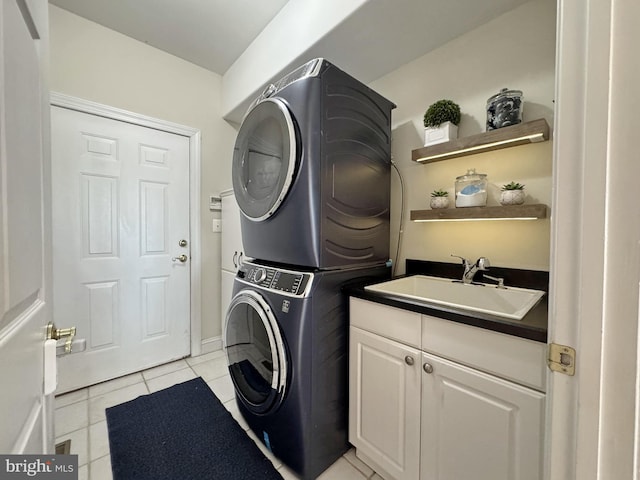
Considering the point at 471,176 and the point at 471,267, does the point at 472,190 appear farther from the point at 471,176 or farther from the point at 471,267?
the point at 471,267

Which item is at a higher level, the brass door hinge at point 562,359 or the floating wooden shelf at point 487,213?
the floating wooden shelf at point 487,213

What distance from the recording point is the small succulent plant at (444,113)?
4.69 feet

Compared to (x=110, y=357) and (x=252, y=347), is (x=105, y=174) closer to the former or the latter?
(x=110, y=357)

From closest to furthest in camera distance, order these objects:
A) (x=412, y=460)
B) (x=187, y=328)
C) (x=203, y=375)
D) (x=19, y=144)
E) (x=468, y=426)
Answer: (x=19, y=144) → (x=468, y=426) → (x=412, y=460) → (x=203, y=375) → (x=187, y=328)

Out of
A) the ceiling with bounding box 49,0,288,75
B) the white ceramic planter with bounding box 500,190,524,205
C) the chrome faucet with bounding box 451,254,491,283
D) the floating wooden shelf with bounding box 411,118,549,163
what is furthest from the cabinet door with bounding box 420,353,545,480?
the ceiling with bounding box 49,0,288,75

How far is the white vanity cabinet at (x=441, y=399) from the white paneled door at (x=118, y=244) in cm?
183

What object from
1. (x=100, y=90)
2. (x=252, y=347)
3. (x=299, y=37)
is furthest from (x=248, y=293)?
(x=100, y=90)

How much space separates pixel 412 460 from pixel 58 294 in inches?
94.9

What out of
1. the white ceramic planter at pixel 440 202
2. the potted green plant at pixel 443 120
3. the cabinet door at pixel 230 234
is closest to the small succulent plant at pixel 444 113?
the potted green plant at pixel 443 120

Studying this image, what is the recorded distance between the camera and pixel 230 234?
93.0 inches

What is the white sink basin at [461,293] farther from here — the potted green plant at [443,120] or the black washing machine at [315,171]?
the potted green plant at [443,120]

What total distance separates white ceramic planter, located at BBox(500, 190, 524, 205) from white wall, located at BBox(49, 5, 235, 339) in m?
2.31

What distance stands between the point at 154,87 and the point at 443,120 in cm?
231

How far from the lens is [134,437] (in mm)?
1467
